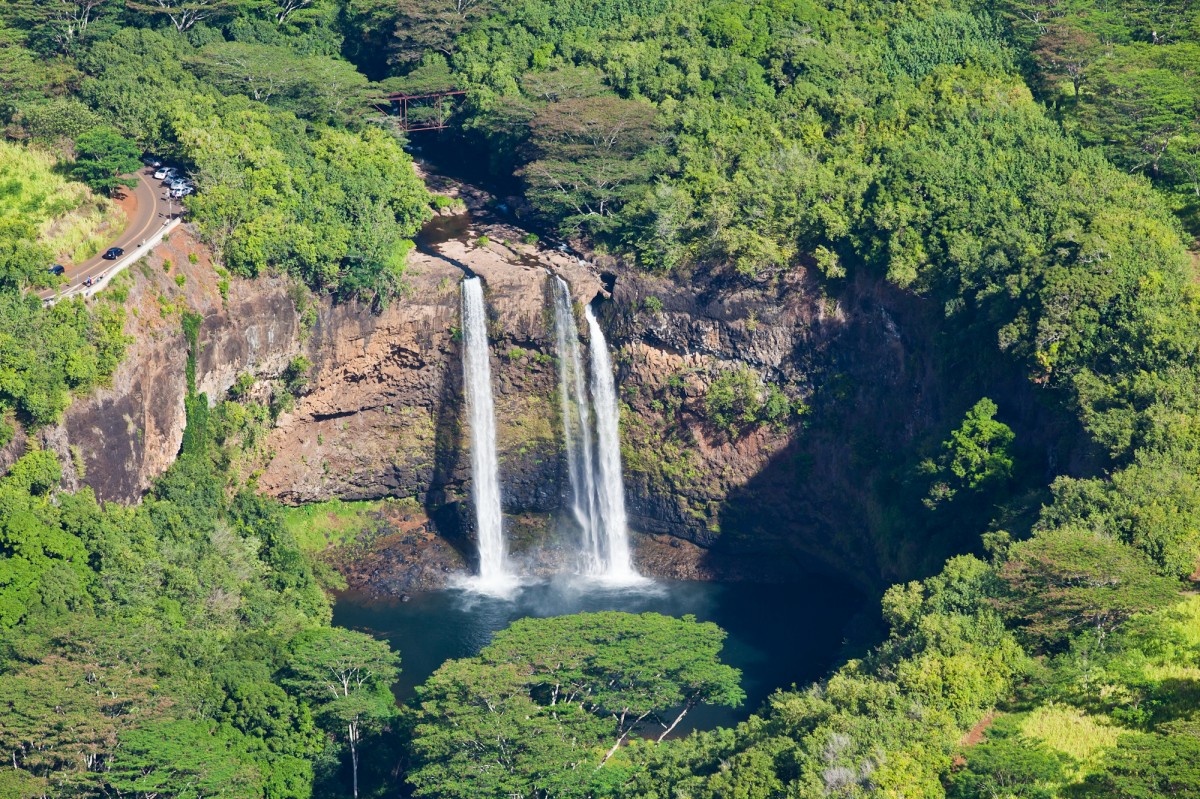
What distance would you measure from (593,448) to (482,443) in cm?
489

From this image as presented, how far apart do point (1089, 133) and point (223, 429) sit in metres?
38.8

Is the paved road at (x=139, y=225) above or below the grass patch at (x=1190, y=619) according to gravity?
above

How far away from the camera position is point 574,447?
89500 millimetres

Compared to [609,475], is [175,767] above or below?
below

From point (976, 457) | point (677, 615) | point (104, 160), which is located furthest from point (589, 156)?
point (976, 457)

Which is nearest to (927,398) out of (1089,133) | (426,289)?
(1089,133)

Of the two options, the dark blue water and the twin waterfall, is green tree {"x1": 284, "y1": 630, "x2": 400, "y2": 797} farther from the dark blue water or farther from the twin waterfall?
the twin waterfall

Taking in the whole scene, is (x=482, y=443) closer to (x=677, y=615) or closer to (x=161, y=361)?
(x=677, y=615)

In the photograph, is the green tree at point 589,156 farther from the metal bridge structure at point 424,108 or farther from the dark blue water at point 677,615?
the dark blue water at point 677,615

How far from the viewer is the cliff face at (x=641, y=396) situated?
3255 inches

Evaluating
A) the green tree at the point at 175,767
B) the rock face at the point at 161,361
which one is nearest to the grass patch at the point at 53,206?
the rock face at the point at 161,361

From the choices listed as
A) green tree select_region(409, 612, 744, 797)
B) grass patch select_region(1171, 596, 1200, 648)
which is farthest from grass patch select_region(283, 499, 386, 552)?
grass patch select_region(1171, 596, 1200, 648)

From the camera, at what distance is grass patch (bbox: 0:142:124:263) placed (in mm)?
81750

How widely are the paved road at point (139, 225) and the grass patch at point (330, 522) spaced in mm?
13487
